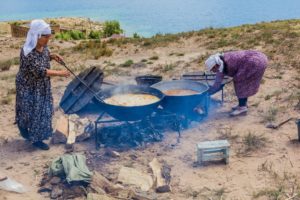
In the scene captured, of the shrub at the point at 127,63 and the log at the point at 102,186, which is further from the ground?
the shrub at the point at 127,63

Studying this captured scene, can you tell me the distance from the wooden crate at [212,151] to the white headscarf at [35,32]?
232 centimetres

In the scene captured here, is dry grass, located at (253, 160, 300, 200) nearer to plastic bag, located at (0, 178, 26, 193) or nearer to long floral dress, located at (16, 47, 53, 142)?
plastic bag, located at (0, 178, 26, 193)

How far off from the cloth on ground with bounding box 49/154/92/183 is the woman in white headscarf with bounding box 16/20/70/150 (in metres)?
0.86

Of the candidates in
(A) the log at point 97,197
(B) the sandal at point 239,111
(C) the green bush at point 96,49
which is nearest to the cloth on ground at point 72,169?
(A) the log at point 97,197

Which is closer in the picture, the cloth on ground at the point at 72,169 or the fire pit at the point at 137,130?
the cloth on ground at the point at 72,169

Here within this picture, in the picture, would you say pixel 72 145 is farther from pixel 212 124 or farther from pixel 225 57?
pixel 225 57

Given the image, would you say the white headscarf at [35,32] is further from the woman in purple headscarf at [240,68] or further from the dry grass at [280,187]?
the dry grass at [280,187]

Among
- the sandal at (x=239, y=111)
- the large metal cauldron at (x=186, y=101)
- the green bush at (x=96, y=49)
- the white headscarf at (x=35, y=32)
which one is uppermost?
the white headscarf at (x=35, y=32)

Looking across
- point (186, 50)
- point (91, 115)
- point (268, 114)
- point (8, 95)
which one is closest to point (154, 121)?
point (91, 115)

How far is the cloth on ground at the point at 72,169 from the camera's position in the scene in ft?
14.8

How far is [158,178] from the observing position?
475 cm

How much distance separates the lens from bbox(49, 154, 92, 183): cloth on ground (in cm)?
450

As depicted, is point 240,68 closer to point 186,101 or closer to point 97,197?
point 186,101

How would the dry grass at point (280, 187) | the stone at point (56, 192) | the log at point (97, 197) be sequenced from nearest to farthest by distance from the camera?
the log at point (97, 197), the dry grass at point (280, 187), the stone at point (56, 192)
